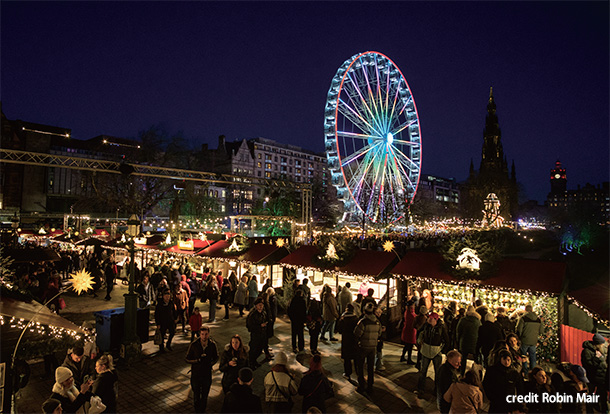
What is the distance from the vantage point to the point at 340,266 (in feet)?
40.8

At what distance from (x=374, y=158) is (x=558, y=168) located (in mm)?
202585

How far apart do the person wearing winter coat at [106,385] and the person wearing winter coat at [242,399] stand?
1771mm

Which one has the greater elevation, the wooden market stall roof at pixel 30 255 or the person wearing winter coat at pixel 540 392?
the wooden market stall roof at pixel 30 255

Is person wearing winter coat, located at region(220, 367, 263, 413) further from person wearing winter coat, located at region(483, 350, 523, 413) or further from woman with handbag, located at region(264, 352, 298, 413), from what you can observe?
person wearing winter coat, located at region(483, 350, 523, 413)

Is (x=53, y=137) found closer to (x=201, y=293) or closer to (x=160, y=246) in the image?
(x=160, y=246)

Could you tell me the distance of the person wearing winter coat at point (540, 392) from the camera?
17.1 feet

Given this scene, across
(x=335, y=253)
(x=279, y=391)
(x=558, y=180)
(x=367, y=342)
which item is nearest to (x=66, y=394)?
(x=279, y=391)

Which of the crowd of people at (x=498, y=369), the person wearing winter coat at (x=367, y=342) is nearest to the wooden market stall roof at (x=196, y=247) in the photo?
the crowd of people at (x=498, y=369)

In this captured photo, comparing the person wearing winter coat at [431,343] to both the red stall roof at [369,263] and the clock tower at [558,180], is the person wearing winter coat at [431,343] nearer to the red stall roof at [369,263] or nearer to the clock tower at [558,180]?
the red stall roof at [369,263]

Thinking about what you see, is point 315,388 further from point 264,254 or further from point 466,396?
point 264,254

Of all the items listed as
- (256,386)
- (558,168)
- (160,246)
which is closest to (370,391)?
(256,386)

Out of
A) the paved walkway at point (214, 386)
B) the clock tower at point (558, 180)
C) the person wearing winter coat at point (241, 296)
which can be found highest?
the clock tower at point (558, 180)

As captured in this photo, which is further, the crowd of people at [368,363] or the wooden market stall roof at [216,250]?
the wooden market stall roof at [216,250]

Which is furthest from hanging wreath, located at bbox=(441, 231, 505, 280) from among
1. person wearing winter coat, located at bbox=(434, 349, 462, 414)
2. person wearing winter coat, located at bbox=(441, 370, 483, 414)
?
person wearing winter coat, located at bbox=(441, 370, 483, 414)
